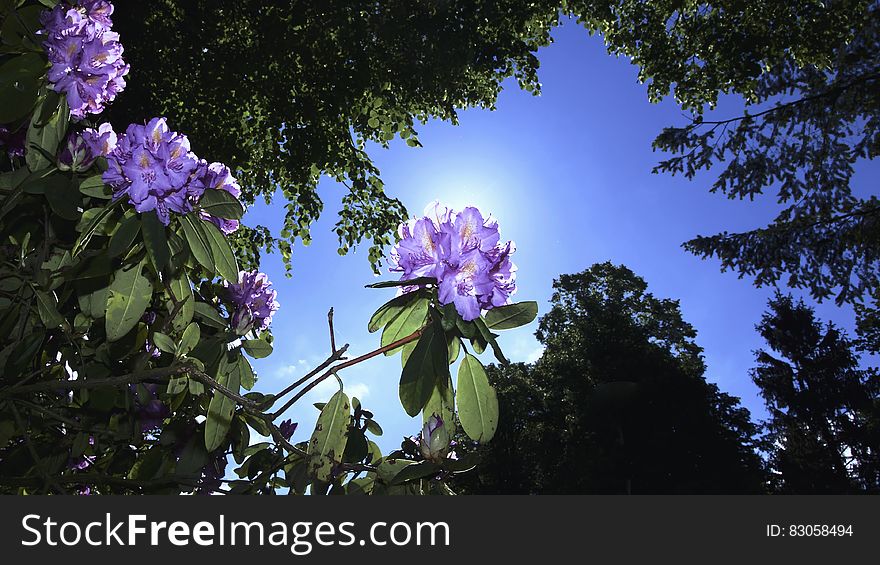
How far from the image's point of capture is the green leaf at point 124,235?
144 cm

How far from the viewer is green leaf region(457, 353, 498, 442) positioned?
1.40 metres

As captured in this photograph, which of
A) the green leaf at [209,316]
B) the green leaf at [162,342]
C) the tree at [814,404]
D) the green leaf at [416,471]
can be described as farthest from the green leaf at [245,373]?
the tree at [814,404]

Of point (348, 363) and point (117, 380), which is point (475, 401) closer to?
point (348, 363)

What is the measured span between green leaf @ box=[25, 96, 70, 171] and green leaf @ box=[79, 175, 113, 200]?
26 cm

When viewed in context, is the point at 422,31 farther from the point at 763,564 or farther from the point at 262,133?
the point at 763,564

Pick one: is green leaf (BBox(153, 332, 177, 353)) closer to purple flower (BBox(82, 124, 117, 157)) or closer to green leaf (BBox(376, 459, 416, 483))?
purple flower (BBox(82, 124, 117, 157))

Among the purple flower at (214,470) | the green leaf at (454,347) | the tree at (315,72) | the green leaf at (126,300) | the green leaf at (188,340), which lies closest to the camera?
the green leaf at (454,347)

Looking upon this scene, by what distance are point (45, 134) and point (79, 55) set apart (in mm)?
270

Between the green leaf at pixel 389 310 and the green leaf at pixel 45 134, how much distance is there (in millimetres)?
1125

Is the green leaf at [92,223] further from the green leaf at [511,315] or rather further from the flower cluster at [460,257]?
the green leaf at [511,315]

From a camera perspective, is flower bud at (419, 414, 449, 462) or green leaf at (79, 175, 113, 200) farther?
green leaf at (79, 175, 113, 200)

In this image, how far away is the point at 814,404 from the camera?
28.2m

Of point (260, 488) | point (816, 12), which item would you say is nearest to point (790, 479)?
point (816, 12)

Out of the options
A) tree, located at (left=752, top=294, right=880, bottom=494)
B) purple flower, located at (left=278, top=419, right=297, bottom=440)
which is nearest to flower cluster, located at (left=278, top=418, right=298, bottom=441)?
purple flower, located at (left=278, top=419, right=297, bottom=440)
